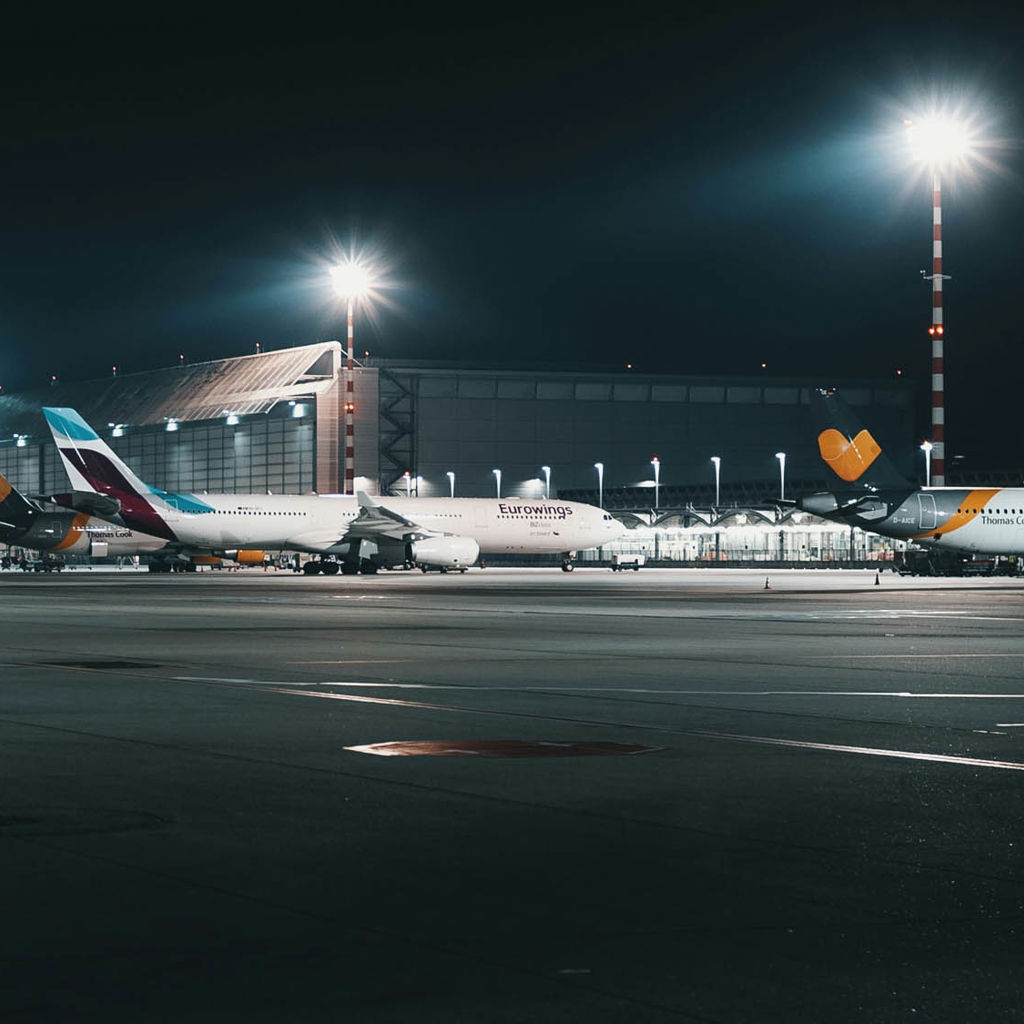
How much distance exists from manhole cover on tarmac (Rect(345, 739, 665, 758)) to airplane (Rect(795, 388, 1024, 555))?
2230 inches

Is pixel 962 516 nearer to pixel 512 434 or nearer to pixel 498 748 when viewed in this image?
pixel 498 748

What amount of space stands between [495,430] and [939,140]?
92.3m

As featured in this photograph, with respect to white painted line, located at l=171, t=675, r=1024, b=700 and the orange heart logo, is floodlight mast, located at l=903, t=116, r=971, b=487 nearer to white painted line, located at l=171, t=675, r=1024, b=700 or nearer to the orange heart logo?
the orange heart logo

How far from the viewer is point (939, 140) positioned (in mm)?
65375

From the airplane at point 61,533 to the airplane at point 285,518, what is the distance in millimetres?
16307

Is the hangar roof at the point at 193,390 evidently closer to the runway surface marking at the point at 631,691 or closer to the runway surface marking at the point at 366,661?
the runway surface marking at the point at 366,661

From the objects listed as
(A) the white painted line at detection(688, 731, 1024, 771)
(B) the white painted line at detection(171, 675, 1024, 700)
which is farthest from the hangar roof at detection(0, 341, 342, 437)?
(A) the white painted line at detection(688, 731, 1024, 771)

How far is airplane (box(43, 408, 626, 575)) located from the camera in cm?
8169

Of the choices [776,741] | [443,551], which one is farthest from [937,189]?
[776,741]

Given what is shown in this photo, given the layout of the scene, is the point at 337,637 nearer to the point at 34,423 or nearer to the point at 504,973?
the point at 504,973

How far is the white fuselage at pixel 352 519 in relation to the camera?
273ft

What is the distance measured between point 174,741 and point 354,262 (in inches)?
3064

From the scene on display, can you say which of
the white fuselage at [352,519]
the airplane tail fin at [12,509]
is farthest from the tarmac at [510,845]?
the airplane tail fin at [12,509]

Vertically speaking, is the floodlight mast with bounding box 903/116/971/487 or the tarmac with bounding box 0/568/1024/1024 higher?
the floodlight mast with bounding box 903/116/971/487
